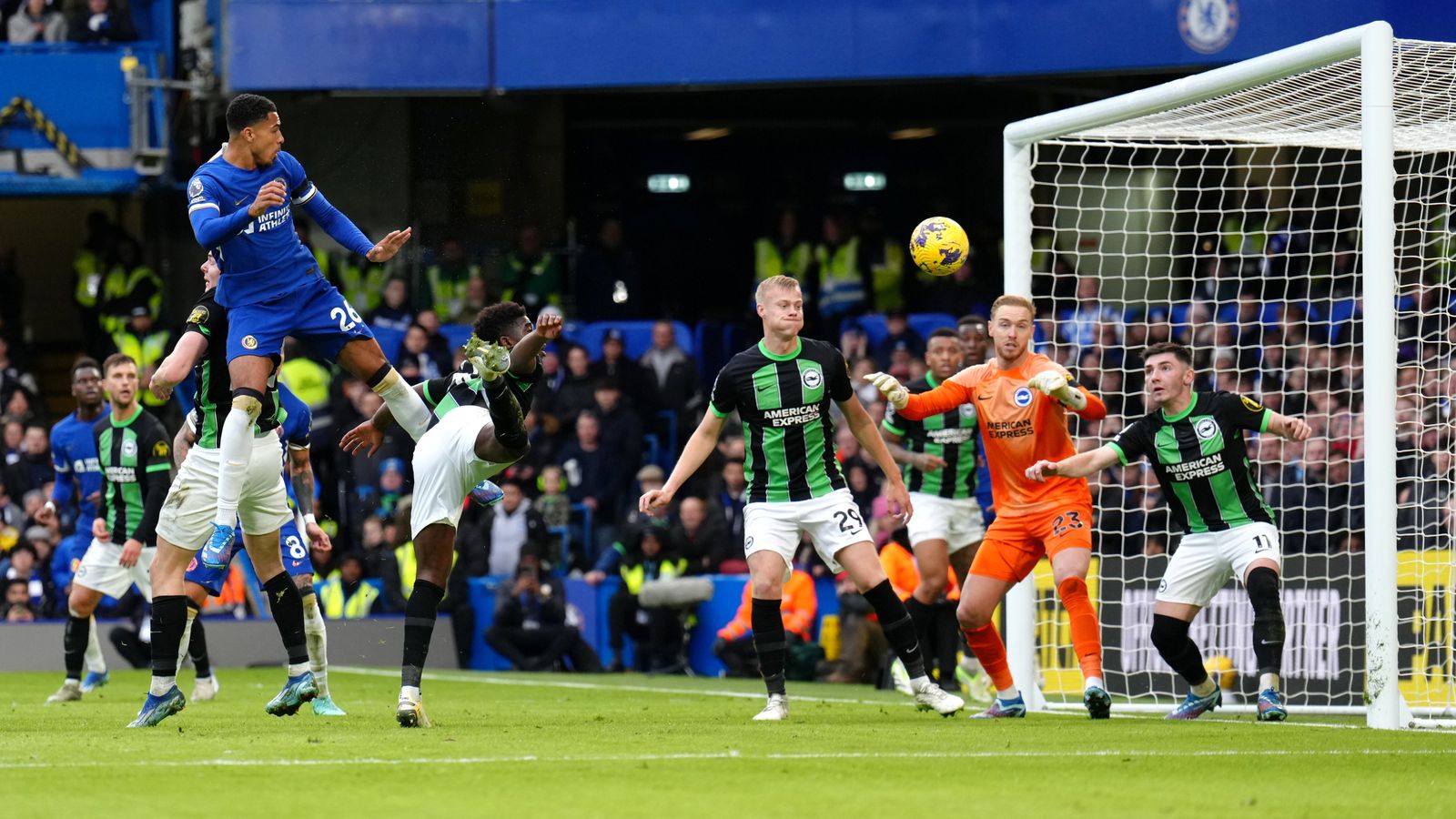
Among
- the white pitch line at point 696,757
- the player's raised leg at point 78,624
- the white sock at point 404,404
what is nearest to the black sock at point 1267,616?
the white pitch line at point 696,757

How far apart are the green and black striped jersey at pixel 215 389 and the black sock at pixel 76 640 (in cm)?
370

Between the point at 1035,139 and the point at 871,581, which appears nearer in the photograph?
the point at 871,581

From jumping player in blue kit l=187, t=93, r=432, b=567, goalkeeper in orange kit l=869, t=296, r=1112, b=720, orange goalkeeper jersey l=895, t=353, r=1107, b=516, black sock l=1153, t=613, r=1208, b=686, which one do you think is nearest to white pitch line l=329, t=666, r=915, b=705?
goalkeeper in orange kit l=869, t=296, r=1112, b=720

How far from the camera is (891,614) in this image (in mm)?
9758

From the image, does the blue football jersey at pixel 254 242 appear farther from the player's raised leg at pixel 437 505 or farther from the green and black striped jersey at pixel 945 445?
the green and black striped jersey at pixel 945 445

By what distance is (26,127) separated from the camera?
21031 mm

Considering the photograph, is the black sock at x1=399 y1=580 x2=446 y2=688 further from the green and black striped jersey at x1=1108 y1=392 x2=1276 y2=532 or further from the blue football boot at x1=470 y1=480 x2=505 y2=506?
the green and black striped jersey at x1=1108 y1=392 x2=1276 y2=532

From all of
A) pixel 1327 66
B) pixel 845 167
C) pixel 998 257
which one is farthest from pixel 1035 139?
pixel 845 167

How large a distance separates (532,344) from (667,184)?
18148mm

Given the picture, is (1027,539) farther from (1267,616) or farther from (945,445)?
(945,445)

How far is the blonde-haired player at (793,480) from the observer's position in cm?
976

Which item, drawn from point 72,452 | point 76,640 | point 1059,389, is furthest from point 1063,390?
point 72,452

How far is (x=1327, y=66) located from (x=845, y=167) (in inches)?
664

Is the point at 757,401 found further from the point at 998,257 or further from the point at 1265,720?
the point at 998,257
